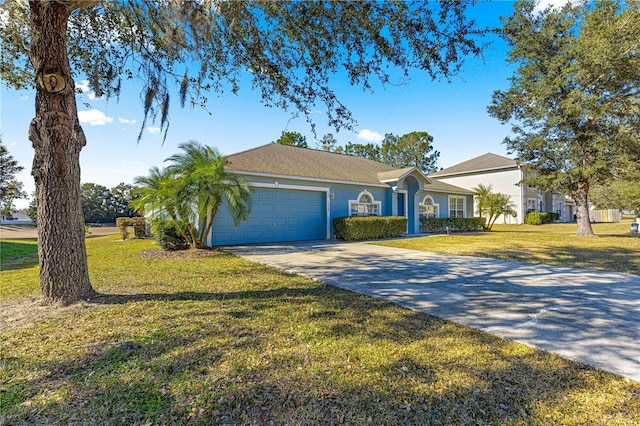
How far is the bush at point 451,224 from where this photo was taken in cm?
2022

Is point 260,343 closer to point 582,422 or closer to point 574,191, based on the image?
Result: point 582,422

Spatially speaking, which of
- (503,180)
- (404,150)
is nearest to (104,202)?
(404,150)

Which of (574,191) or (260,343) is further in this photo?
(574,191)

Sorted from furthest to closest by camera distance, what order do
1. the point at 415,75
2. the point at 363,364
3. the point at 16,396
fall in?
the point at 415,75
the point at 363,364
the point at 16,396

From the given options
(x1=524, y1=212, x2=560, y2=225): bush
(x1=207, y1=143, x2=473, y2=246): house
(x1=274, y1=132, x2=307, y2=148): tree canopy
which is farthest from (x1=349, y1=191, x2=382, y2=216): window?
(x1=524, y1=212, x2=560, y2=225): bush

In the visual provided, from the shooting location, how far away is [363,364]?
2.90m

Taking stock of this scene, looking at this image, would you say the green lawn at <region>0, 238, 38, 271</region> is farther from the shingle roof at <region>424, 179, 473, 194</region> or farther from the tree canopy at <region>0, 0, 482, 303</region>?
the shingle roof at <region>424, 179, 473, 194</region>

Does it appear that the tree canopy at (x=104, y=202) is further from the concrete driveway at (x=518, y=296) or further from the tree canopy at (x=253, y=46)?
the concrete driveway at (x=518, y=296)

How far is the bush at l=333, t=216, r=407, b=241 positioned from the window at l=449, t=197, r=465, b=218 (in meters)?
8.06

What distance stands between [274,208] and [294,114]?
25.6ft

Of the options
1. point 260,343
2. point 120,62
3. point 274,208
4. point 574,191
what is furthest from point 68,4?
point 574,191

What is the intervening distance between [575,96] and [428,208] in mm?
9558

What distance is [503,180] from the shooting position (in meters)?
30.6

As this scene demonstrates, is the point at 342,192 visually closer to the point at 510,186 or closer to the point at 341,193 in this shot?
the point at 341,193
